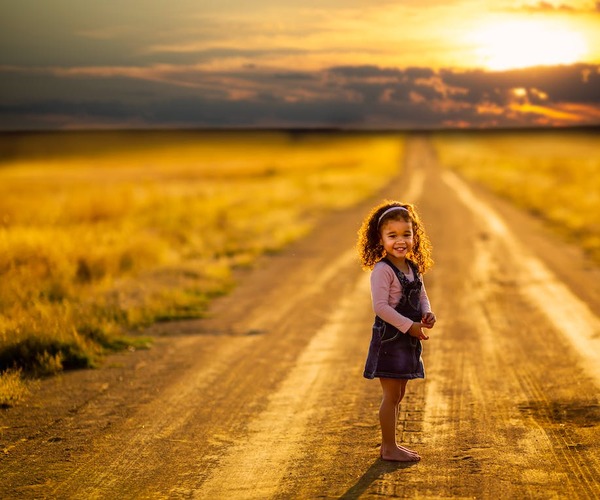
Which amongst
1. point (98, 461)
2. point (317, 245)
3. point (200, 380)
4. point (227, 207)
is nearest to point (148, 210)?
point (227, 207)

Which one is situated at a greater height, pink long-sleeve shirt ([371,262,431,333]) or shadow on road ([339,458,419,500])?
pink long-sleeve shirt ([371,262,431,333])

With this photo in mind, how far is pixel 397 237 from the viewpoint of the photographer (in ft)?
17.8

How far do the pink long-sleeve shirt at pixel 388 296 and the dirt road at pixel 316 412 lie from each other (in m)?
0.96

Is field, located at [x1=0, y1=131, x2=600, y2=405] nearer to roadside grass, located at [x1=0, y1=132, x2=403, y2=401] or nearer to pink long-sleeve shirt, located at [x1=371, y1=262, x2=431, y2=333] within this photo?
roadside grass, located at [x1=0, y1=132, x2=403, y2=401]

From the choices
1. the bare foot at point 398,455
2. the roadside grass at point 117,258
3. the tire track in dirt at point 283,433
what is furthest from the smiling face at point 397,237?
the roadside grass at point 117,258

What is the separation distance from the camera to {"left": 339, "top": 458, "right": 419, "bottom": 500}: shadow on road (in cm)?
499

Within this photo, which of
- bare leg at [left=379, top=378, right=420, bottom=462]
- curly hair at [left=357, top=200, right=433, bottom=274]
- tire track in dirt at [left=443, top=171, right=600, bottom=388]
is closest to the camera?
bare leg at [left=379, top=378, right=420, bottom=462]

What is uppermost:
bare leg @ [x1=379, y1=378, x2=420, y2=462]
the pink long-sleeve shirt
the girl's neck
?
the girl's neck

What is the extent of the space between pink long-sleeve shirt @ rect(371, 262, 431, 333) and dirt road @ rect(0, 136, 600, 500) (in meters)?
0.96

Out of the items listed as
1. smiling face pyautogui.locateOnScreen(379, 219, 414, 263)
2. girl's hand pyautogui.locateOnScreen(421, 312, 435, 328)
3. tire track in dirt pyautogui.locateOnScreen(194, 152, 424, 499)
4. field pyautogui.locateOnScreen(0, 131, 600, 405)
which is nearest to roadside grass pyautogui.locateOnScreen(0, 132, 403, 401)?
field pyautogui.locateOnScreen(0, 131, 600, 405)

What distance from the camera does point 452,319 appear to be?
36.5ft

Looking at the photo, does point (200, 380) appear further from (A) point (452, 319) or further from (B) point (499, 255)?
(B) point (499, 255)

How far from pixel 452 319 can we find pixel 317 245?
373 inches

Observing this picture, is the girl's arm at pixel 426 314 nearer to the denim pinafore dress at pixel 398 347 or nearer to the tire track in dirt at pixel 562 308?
the denim pinafore dress at pixel 398 347
